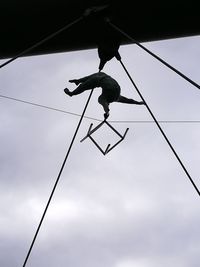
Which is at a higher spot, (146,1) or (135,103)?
(146,1)

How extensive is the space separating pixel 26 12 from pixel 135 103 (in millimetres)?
1818

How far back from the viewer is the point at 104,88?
650 centimetres

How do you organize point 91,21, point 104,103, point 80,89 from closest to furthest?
Answer: point 91,21 < point 104,103 < point 80,89

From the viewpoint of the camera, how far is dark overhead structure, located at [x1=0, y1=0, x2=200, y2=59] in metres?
6.08

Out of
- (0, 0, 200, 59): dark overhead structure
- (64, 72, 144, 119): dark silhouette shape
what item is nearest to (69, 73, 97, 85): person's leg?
(64, 72, 144, 119): dark silhouette shape

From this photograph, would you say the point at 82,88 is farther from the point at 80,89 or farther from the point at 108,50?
the point at 108,50

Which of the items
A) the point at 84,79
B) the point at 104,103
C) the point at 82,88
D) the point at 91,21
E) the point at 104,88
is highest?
the point at 91,21

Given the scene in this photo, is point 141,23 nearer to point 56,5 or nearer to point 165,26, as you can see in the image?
point 165,26

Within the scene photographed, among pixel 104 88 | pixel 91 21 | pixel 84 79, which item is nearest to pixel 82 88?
pixel 84 79

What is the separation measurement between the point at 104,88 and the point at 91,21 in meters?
0.86

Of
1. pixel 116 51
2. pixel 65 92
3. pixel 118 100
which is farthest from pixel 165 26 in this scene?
pixel 65 92

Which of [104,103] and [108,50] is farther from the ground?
[108,50]

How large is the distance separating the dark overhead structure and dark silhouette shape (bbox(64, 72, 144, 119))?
0.46 meters

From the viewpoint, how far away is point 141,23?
6227 mm
